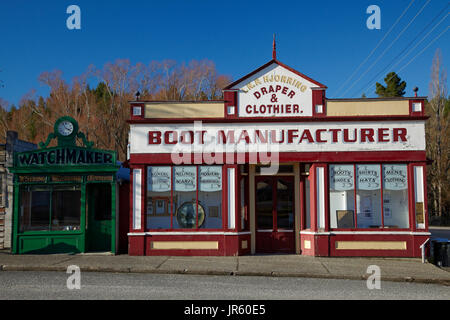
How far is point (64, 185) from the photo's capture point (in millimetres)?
14562

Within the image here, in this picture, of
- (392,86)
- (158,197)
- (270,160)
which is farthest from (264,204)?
(392,86)

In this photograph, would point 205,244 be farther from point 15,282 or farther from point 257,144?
point 15,282

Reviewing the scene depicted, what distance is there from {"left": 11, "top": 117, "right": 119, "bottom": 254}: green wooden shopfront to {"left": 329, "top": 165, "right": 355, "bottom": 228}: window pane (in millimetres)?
6991

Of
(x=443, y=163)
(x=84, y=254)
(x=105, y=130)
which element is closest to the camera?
(x=84, y=254)

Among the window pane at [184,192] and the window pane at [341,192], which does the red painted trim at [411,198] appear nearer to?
the window pane at [341,192]

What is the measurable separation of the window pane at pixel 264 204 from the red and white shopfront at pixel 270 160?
592 mm

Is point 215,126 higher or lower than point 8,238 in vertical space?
higher

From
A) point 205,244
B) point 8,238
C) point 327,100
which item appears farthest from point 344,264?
point 8,238

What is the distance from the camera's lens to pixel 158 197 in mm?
14445

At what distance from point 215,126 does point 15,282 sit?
7384 millimetres

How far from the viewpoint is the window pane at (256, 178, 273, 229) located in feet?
49.0

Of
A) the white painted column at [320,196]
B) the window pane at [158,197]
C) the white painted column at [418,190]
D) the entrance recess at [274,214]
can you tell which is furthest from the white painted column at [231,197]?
the white painted column at [418,190]

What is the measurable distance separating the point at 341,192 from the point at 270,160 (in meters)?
2.53

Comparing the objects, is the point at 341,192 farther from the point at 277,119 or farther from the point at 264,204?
the point at 277,119
